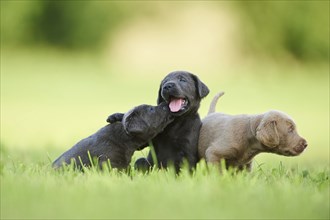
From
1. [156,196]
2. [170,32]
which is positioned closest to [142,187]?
[156,196]

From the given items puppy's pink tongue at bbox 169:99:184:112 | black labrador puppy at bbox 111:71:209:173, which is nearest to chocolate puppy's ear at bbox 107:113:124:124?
black labrador puppy at bbox 111:71:209:173

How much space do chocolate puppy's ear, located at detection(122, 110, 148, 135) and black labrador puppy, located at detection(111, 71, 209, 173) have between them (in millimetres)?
239

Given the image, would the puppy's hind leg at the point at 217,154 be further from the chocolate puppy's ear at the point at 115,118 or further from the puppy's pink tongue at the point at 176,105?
the chocolate puppy's ear at the point at 115,118

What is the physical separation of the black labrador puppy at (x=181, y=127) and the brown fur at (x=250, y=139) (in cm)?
14

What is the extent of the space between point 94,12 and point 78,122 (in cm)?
1591

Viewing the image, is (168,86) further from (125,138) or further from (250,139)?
(250,139)

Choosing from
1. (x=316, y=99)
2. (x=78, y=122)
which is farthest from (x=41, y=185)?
(x=316, y=99)

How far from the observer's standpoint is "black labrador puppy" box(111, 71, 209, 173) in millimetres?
7000

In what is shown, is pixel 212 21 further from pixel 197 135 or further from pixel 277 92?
pixel 197 135

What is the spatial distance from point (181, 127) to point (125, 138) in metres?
0.52

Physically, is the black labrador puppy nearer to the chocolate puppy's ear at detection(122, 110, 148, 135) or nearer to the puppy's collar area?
the puppy's collar area

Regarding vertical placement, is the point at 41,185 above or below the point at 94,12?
below

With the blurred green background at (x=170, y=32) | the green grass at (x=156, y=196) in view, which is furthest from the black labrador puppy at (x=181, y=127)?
the blurred green background at (x=170, y=32)

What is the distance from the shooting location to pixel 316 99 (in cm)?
2262
